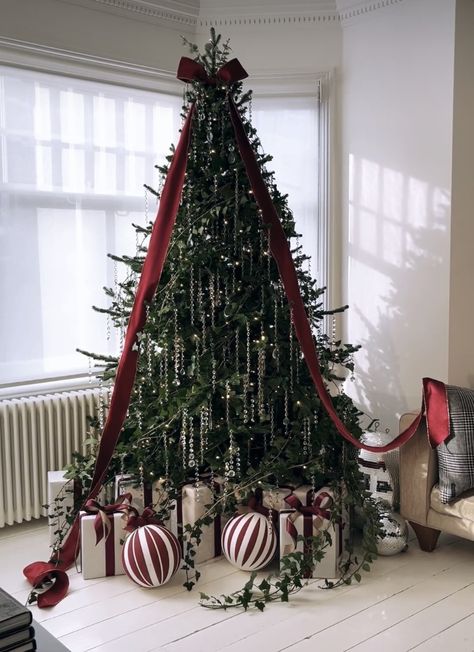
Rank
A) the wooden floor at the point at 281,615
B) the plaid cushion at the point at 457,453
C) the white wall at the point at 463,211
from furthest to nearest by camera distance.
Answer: the white wall at the point at 463,211 < the plaid cushion at the point at 457,453 < the wooden floor at the point at 281,615

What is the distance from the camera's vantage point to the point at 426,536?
3.26 m

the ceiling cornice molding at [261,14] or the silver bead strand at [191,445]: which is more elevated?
the ceiling cornice molding at [261,14]

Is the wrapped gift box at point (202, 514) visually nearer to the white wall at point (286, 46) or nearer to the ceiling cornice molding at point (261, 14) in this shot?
the white wall at point (286, 46)

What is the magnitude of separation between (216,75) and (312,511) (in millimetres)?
1923

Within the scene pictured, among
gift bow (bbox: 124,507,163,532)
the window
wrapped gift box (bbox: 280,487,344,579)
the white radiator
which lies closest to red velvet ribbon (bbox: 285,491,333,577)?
wrapped gift box (bbox: 280,487,344,579)

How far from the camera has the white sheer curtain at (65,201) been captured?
3.61m

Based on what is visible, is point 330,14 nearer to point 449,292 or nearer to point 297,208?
point 297,208

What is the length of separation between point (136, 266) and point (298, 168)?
1.64 m

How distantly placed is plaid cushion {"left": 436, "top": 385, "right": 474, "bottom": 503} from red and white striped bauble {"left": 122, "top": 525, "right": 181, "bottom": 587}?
47.3 inches

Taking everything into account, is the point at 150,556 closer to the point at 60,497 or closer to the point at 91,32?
the point at 60,497

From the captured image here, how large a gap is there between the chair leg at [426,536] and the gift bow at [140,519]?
1.19 metres

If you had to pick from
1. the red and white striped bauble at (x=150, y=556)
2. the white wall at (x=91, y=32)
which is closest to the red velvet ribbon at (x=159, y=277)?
the red and white striped bauble at (x=150, y=556)

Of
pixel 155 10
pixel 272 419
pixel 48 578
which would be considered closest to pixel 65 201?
pixel 155 10

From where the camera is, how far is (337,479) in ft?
10.4
